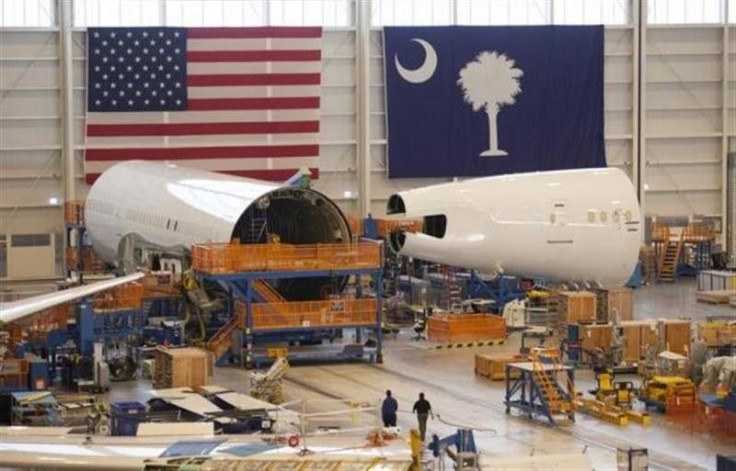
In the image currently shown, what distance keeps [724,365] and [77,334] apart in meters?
17.8

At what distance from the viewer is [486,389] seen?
1638 inches

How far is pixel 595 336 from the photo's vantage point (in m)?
45.6

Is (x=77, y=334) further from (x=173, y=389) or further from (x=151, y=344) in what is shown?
(x=173, y=389)

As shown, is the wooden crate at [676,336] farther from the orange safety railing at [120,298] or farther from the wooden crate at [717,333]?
the orange safety railing at [120,298]

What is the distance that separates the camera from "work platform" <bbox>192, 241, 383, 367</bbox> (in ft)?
150

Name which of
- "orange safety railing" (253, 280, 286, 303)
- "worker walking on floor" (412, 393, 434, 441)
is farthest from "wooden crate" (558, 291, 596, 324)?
"worker walking on floor" (412, 393, 434, 441)

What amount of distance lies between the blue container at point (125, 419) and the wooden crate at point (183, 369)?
17.1 ft

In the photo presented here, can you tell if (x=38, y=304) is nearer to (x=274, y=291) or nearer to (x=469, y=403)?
(x=469, y=403)

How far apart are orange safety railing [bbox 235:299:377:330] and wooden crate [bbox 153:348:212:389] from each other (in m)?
4.56

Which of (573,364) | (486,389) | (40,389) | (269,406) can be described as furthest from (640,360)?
(40,389)

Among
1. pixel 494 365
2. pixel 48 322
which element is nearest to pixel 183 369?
pixel 48 322

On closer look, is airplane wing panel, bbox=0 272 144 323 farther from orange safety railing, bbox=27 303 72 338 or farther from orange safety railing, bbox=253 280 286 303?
orange safety railing, bbox=253 280 286 303

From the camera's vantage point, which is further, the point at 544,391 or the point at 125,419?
the point at 544,391

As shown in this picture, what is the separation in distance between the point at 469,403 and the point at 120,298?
1150 centimetres
